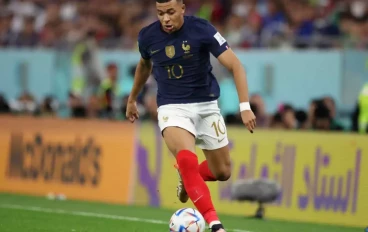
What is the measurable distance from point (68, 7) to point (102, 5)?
3.61 ft

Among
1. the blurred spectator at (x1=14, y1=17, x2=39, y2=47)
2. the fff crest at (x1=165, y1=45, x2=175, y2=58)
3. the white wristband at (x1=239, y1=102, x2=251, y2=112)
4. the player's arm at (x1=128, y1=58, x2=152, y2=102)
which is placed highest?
the blurred spectator at (x1=14, y1=17, x2=39, y2=47)

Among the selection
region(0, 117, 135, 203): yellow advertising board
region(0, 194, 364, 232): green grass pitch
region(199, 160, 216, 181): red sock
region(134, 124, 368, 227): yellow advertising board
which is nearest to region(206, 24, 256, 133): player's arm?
region(199, 160, 216, 181): red sock

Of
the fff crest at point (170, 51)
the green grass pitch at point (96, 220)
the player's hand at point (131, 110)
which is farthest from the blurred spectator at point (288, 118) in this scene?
the fff crest at point (170, 51)

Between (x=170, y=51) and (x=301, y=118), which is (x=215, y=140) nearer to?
(x=170, y=51)

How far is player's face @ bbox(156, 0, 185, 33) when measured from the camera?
10.4 m

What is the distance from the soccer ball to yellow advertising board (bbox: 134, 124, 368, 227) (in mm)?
4801

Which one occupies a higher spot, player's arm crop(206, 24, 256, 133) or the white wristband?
player's arm crop(206, 24, 256, 133)

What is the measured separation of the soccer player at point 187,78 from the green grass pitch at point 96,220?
1.35 meters

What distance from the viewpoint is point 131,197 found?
16859 millimetres

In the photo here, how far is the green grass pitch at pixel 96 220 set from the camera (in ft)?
38.0

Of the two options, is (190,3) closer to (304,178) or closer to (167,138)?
Result: (304,178)

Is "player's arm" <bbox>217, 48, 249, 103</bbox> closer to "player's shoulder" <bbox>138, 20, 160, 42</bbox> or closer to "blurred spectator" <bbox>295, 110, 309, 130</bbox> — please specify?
"player's shoulder" <bbox>138, 20, 160, 42</bbox>

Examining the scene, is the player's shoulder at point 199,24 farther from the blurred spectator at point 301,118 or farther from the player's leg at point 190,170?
the blurred spectator at point 301,118

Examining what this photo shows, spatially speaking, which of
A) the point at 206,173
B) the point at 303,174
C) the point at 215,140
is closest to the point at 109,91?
the point at 303,174
